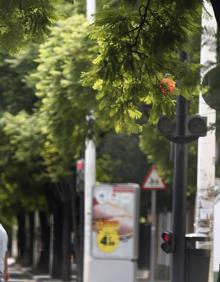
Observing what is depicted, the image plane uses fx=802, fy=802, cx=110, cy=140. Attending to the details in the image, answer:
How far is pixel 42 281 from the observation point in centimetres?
2738

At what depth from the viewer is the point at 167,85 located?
27.2ft

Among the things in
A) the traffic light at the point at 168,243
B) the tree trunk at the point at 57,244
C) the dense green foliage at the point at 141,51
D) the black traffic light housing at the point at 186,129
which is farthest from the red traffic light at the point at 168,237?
the tree trunk at the point at 57,244

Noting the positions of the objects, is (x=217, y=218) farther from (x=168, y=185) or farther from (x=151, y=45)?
(x=168, y=185)

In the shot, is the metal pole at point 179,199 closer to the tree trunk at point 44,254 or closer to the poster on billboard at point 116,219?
the poster on billboard at point 116,219

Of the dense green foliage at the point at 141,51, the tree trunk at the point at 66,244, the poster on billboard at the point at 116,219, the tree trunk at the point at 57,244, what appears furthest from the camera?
the tree trunk at the point at 57,244

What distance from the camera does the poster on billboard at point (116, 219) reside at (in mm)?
15641

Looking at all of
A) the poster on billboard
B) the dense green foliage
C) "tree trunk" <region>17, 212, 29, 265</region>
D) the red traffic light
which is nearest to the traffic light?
the red traffic light

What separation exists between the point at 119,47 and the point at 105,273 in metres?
8.38

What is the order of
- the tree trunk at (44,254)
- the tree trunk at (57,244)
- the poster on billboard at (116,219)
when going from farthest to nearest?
the tree trunk at (44,254)
the tree trunk at (57,244)
the poster on billboard at (116,219)

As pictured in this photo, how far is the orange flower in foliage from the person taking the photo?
8.16 m

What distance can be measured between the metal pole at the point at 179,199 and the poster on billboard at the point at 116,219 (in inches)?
102

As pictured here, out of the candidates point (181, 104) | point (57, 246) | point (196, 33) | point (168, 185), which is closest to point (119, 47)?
point (196, 33)

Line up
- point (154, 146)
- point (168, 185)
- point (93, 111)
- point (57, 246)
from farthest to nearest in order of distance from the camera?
1. point (57, 246)
2. point (168, 185)
3. point (154, 146)
4. point (93, 111)

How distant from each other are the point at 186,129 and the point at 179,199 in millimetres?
1136
